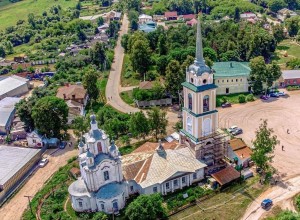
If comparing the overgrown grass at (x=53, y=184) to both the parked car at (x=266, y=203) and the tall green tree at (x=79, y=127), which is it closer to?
the tall green tree at (x=79, y=127)

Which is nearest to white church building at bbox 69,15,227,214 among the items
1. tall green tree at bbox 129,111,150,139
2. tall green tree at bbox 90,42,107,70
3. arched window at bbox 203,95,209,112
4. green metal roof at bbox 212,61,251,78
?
arched window at bbox 203,95,209,112

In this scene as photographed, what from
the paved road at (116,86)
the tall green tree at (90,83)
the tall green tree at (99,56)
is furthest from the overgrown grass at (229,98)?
the tall green tree at (99,56)

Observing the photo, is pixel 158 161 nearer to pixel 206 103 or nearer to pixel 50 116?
pixel 206 103

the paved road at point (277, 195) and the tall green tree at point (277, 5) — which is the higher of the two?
→ the tall green tree at point (277, 5)

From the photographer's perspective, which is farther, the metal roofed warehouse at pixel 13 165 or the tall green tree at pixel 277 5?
the tall green tree at pixel 277 5

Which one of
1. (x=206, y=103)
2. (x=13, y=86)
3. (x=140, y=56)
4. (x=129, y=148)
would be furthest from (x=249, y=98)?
(x=13, y=86)

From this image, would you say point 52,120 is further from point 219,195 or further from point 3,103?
point 219,195

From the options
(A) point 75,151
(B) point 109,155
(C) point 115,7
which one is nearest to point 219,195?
(B) point 109,155
